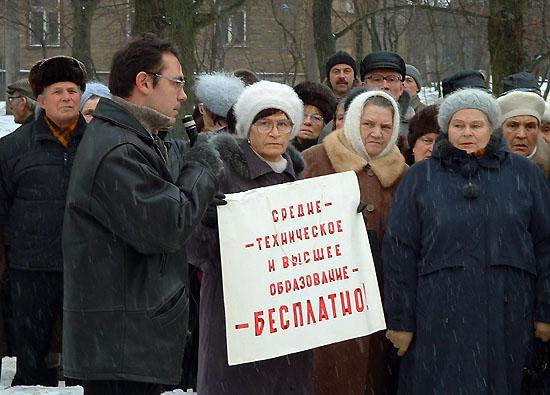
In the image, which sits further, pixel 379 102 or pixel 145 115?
pixel 379 102

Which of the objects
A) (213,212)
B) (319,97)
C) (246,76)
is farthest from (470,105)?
(246,76)

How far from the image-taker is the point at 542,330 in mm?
5039

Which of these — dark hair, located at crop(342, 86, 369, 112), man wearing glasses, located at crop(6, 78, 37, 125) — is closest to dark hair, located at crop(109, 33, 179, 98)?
dark hair, located at crop(342, 86, 369, 112)

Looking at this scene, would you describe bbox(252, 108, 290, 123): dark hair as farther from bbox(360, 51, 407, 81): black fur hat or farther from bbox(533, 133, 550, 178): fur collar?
bbox(360, 51, 407, 81): black fur hat

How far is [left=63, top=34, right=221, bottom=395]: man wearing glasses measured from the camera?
370cm

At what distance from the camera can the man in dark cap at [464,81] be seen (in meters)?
6.96

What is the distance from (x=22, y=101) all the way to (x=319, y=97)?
2702 millimetres

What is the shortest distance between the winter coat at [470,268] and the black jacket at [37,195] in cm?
239

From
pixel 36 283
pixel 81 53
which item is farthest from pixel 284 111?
pixel 81 53

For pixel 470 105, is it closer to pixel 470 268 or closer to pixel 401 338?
pixel 470 268

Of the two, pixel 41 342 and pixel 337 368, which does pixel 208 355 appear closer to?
pixel 337 368

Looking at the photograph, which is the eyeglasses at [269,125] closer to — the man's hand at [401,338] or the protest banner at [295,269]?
the protest banner at [295,269]

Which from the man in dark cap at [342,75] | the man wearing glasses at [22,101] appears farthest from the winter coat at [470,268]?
the man wearing glasses at [22,101]

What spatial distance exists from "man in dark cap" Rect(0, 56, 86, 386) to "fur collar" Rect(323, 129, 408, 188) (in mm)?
1904
